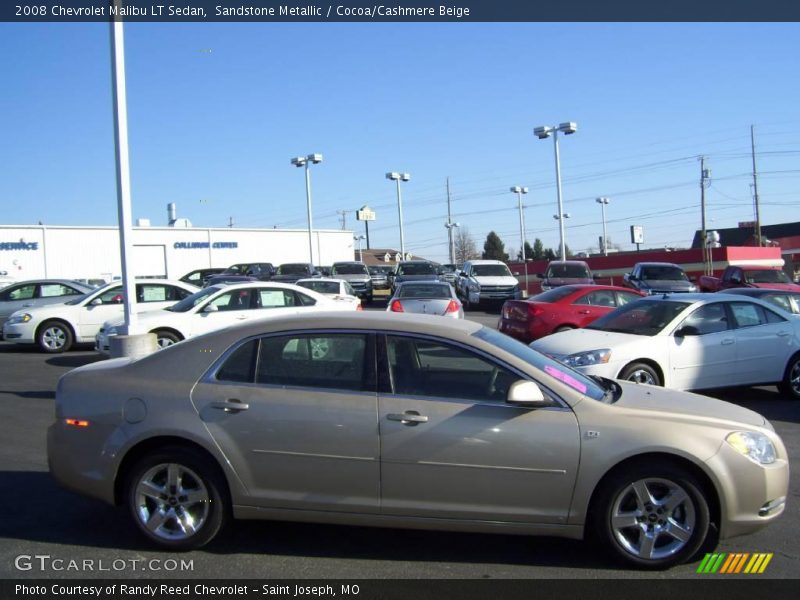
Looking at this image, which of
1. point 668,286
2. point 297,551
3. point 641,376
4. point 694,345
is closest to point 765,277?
point 668,286

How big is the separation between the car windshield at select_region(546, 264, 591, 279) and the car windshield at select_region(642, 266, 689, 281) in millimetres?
1995

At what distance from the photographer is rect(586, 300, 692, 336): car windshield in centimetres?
927

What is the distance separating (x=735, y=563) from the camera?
14.5ft

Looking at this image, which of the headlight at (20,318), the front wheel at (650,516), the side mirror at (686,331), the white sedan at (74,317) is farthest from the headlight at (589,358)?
the headlight at (20,318)

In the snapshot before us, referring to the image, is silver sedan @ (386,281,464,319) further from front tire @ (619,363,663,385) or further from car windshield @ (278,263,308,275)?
car windshield @ (278,263,308,275)

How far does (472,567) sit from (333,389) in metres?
1.36

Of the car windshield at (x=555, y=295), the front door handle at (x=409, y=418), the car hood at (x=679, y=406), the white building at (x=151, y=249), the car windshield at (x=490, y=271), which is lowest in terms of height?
the car hood at (x=679, y=406)

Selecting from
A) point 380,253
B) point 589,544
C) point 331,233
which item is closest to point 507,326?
point 589,544

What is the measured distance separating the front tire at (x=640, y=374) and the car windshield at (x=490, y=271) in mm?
18239

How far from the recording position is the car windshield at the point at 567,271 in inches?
1015

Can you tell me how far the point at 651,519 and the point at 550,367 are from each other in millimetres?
1115

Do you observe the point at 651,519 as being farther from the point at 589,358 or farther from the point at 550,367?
the point at 589,358

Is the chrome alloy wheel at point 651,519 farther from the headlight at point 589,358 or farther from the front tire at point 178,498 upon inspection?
the headlight at point 589,358

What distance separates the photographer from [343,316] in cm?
474
